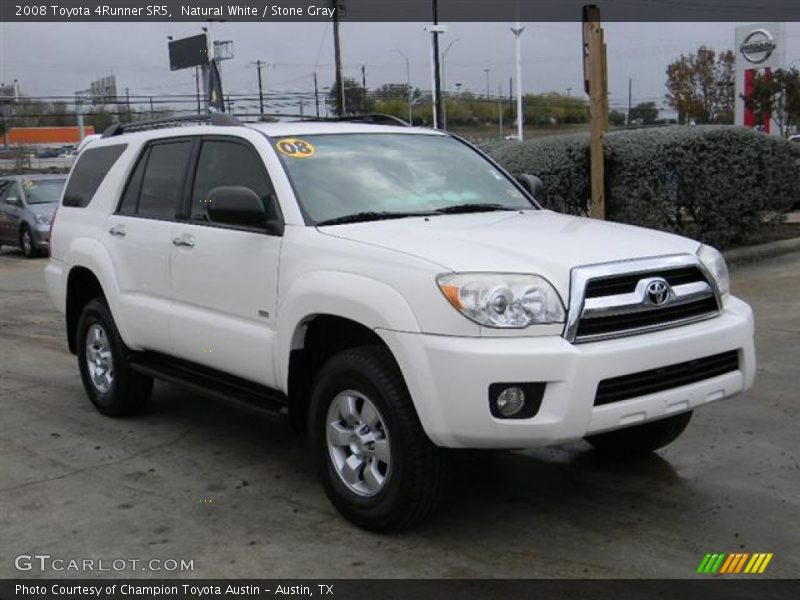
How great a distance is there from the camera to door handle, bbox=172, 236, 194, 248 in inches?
200

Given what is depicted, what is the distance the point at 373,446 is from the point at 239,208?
141 cm

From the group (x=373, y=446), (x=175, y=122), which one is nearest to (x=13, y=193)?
(x=175, y=122)

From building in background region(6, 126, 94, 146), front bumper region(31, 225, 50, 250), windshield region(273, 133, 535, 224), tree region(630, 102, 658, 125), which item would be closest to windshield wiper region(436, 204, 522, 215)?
windshield region(273, 133, 535, 224)

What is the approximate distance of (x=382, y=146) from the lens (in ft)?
16.9

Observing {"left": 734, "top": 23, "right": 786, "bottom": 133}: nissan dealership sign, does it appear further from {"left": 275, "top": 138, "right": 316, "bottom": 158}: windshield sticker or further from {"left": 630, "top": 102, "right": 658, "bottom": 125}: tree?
{"left": 630, "top": 102, "right": 658, "bottom": 125}: tree

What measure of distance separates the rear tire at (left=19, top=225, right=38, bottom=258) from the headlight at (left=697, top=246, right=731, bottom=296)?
53.4 feet

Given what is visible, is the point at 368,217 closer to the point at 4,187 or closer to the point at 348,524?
the point at 348,524

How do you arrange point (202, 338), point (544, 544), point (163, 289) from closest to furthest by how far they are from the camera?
point (544, 544) → point (202, 338) → point (163, 289)

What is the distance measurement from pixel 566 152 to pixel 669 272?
7443mm

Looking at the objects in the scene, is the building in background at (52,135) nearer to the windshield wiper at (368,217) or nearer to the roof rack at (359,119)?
the roof rack at (359,119)
